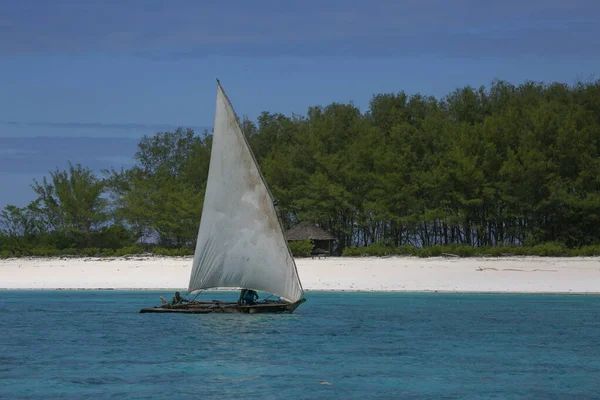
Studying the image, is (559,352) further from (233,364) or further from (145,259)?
(145,259)

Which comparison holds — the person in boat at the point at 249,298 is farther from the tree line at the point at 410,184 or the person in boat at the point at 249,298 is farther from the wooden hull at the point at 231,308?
the tree line at the point at 410,184

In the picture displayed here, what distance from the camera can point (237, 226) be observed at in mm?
30859

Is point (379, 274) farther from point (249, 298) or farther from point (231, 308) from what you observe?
point (231, 308)

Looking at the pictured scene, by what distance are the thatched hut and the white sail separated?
27347mm

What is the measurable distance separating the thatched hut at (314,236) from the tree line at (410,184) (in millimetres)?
2509

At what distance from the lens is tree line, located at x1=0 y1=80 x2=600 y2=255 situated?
57.3 meters

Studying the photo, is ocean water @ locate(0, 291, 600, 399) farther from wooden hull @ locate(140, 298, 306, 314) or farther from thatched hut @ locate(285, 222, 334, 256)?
thatched hut @ locate(285, 222, 334, 256)

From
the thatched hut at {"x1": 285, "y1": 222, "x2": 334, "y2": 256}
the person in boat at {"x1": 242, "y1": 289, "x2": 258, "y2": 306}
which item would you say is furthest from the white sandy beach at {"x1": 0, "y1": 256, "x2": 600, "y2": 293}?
the person in boat at {"x1": 242, "y1": 289, "x2": 258, "y2": 306}

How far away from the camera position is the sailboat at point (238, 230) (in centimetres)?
3033

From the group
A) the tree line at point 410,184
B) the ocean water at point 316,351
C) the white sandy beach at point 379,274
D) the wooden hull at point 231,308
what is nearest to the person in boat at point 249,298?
the wooden hull at point 231,308

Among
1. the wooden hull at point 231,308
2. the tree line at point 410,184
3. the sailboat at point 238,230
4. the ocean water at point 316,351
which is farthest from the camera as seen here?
the tree line at point 410,184

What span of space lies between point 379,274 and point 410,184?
16.5m

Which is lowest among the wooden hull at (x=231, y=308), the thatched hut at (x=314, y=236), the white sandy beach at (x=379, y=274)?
the wooden hull at (x=231, y=308)

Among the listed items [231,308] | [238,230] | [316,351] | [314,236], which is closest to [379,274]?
[314,236]
